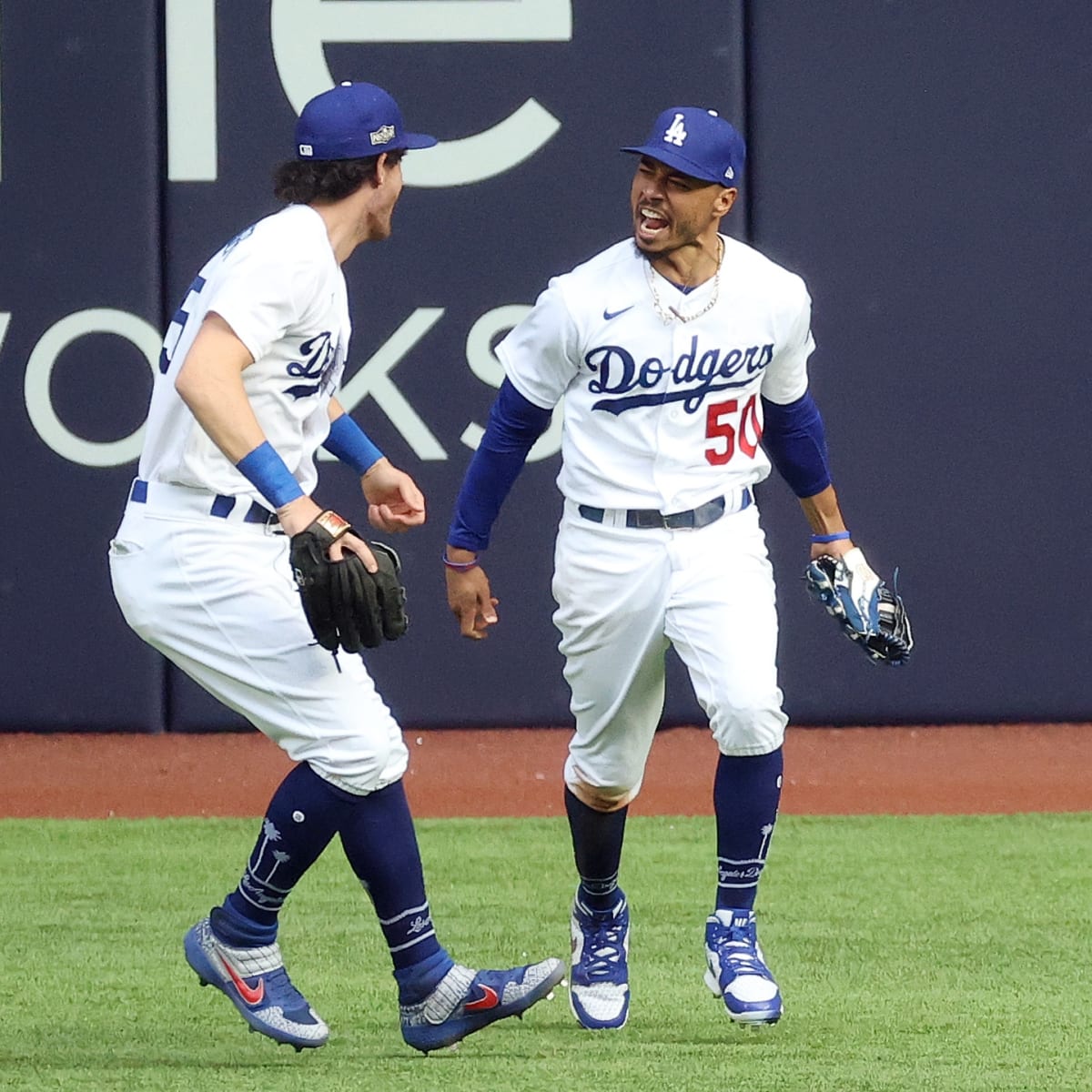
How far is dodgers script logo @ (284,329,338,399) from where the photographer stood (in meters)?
3.58

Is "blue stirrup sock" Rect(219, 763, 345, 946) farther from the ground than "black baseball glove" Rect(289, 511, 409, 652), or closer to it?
closer to it

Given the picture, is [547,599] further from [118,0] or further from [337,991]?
[337,991]

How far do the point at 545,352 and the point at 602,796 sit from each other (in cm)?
84

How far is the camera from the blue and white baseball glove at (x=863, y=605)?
13.7 ft

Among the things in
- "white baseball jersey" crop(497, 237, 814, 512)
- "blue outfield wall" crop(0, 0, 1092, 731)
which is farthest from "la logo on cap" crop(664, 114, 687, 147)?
"blue outfield wall" crop(0, 0, 1092, 731)

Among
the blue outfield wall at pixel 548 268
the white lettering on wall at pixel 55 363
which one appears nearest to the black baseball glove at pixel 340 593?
the blue outfield wall at pixel 548 268

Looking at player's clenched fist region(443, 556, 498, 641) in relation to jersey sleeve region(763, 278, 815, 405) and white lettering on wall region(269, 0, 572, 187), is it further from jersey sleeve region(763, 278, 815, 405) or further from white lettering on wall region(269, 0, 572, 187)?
white lettering on wall region(269, 0, 572, 187)

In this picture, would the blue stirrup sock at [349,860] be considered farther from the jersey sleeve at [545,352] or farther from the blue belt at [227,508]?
the jersey sleeve at [545,352]

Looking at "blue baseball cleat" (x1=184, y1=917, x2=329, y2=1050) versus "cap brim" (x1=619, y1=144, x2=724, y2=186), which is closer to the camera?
"blue baseball cleat" (x1=184, y1=917, x2=329, y2=1050)

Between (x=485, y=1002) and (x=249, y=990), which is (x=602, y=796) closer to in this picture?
(x=485, y=1002)

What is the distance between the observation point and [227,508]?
3.59m

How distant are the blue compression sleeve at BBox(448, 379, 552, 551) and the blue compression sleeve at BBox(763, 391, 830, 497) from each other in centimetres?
46

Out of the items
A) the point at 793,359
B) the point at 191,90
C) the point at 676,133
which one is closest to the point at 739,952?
the point at 793,359

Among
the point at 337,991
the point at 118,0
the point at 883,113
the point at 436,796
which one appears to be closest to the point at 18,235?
the point at 118,0
